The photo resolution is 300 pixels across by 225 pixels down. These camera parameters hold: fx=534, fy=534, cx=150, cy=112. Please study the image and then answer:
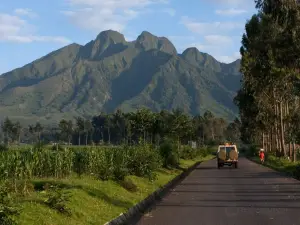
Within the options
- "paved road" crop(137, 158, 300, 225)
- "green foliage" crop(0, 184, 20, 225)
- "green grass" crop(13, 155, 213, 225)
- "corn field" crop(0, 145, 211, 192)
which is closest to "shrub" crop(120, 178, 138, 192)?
"green grass" crop(13, 155, 213, 225)

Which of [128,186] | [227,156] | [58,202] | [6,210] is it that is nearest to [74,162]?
[128,186]

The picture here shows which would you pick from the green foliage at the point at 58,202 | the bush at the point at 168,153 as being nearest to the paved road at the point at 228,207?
the green foliage at the point at 58,202

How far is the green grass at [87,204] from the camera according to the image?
10.6m

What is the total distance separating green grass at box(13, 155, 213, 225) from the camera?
34.8 feet

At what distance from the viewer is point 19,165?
1605cm

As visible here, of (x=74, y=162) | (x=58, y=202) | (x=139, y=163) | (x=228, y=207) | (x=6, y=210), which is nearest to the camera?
(x=6, y=210)

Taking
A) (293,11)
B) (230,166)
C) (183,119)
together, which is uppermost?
(293,11)

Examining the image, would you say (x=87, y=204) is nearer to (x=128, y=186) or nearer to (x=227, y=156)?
(x=128, y=186)

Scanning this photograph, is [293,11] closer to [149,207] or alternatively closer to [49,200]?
[149,207]

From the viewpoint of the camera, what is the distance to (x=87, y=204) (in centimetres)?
1370

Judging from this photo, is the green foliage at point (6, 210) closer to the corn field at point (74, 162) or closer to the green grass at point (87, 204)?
the green grass at point (87, 204)

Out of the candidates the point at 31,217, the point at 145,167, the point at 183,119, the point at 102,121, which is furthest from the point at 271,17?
the point at 102,121

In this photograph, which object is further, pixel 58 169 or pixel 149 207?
pixel 58 169

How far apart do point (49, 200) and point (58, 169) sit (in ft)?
29.1
